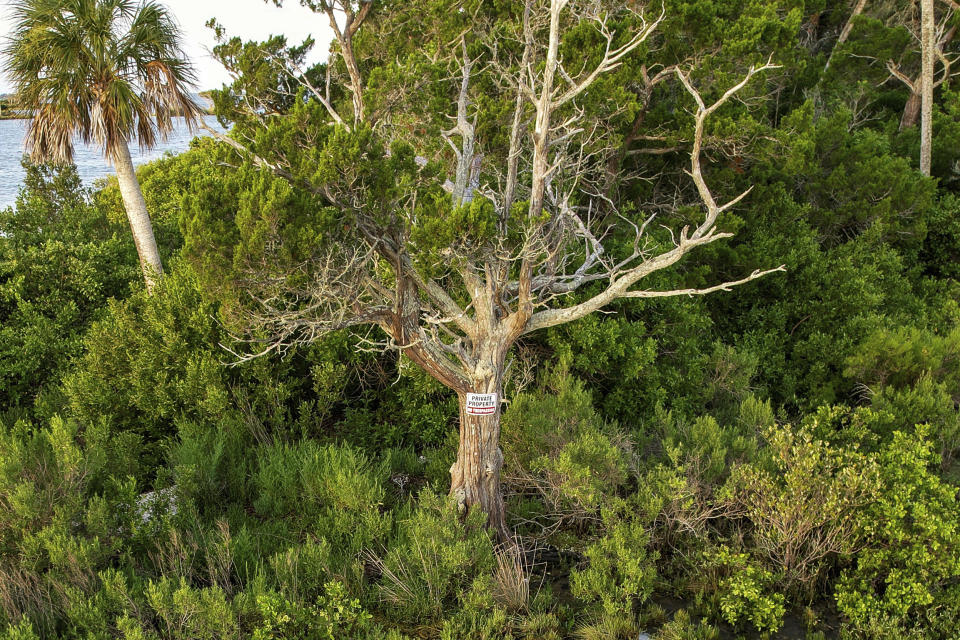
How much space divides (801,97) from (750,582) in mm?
14708

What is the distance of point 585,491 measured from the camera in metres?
6.02

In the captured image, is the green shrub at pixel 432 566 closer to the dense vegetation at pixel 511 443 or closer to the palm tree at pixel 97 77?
the dense vegetation at pixel 511 443

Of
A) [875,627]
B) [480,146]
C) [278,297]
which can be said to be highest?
[480,146]

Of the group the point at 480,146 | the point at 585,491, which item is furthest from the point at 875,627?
the point at 480,146

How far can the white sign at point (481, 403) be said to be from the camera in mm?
5836

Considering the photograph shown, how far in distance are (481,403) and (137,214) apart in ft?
25.2

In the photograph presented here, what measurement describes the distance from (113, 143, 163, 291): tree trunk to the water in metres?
0.25

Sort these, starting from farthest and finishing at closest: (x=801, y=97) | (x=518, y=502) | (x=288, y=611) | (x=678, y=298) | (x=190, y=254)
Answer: (x=801, y=97) < (x=678, y=298) < (x=518, y=502) < (x=190, y=254) < (x=288, y=611)

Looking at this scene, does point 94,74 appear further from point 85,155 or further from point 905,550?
point 85,155

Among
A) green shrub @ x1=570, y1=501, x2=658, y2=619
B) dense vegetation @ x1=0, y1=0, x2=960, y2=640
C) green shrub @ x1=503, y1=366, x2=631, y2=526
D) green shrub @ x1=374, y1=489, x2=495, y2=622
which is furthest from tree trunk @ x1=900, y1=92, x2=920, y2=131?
green shrub @ x1=374, y1=489, x2=495, y2=622

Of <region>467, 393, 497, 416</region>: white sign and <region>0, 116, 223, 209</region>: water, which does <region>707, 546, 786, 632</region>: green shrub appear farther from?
<region>0, 116, 223, 209</region>: water

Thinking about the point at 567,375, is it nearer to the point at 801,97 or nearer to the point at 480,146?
the point at 480,146

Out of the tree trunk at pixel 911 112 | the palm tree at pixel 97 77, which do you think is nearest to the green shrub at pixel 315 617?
the palm tree at pixel 97 77

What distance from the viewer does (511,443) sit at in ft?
24.8
